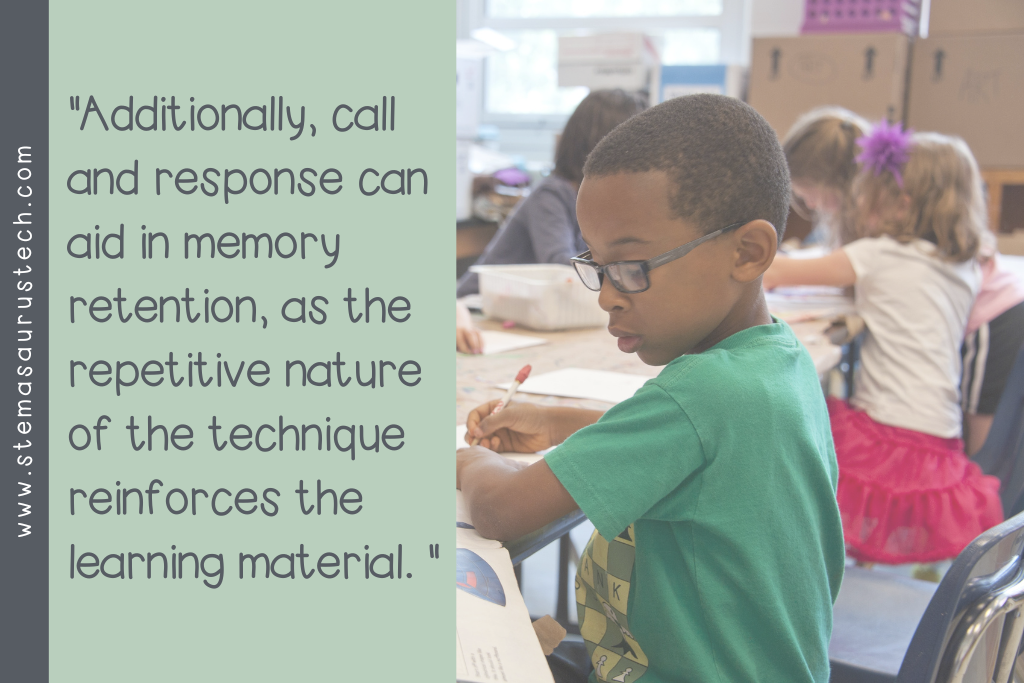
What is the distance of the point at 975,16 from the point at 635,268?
11.3ft

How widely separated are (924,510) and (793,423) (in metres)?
1.11

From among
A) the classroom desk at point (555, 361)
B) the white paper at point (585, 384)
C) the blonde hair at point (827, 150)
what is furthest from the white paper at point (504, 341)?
the blonde hair at point (827, 150)

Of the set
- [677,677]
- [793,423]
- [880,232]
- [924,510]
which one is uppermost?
[880,232]

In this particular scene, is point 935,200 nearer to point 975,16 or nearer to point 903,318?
point 903,318

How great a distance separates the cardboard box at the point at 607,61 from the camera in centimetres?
356

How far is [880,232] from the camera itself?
196 cm

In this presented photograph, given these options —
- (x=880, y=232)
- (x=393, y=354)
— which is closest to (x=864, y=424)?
(x=880, y=232)

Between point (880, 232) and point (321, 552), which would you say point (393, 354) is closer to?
point (321, 552)

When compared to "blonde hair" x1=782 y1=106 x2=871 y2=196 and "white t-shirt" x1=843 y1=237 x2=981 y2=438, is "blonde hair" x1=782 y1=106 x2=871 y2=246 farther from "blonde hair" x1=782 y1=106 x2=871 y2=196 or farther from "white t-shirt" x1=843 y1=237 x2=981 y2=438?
"white t-shirt" x1=843 y1=237 x2=981 y2=438

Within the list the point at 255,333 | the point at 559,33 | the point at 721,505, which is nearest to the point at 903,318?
the point at 721,505

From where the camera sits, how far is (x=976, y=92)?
3477 millimetres

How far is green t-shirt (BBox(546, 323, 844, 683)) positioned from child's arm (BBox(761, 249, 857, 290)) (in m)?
1.23

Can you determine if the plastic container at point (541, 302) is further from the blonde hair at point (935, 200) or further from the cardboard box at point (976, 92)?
the cardboard box at point (976, 92)

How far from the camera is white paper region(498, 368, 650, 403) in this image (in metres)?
1.23
